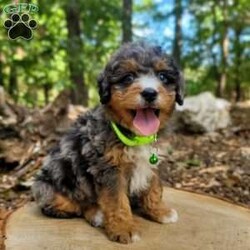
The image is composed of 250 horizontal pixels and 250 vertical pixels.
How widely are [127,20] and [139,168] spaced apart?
764 cm

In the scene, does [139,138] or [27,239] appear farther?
[139,138]

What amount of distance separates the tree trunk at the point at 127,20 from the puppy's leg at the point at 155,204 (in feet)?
23.4

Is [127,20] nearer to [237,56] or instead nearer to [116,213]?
[237,56]

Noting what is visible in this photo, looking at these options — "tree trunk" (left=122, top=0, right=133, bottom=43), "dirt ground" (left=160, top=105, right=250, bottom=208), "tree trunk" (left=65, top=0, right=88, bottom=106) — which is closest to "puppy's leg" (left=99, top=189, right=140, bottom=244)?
"dirt ground" (left=160, top=105, right=250, bottom=208)

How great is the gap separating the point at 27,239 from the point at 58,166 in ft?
2.69

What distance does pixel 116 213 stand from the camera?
4109 millimetres

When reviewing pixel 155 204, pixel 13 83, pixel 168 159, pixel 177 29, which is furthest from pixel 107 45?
pixel 155 204

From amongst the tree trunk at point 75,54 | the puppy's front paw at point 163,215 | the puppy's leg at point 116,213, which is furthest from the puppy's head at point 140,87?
the tree trunk at point 75,54

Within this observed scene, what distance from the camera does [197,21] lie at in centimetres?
1644

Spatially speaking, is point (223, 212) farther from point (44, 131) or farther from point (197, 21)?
point (197, 21)

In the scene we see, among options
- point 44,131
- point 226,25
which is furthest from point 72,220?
point 226,25

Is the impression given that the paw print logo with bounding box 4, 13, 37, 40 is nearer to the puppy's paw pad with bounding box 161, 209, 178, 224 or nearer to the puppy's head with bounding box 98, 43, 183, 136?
the puppy's head with bounding box 98, 43, 183, 136

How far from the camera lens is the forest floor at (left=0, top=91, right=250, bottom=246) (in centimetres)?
607

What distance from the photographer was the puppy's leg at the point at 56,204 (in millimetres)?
4414
